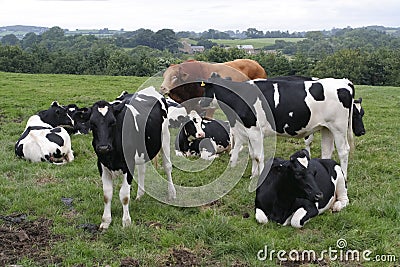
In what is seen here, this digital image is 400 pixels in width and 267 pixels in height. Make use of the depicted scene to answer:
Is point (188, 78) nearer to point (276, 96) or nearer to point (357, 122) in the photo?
point (276, 96)

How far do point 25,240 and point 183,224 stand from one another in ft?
6.60

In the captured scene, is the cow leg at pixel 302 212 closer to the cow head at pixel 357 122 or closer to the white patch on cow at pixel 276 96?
the white patch on cow at pixel 276 96

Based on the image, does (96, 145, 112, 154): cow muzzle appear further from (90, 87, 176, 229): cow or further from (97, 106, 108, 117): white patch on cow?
(97, 106, 108, 117): white patch on cow

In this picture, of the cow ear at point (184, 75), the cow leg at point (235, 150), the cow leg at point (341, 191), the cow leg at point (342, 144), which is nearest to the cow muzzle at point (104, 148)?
the cow leg at point (341, 191)

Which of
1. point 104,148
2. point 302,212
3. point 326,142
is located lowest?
point 302,212

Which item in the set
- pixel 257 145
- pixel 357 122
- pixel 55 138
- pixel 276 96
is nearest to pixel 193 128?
pixel 257 145

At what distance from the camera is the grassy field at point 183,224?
5066 mm

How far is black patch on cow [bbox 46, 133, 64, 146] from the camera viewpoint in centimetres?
927

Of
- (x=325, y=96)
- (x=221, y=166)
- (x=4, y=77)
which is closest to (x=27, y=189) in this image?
(x=221, y=166)

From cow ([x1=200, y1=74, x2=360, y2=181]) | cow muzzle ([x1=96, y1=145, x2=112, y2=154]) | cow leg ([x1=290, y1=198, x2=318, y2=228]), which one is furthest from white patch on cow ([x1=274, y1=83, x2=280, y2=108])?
cow muzzle ([x1=96, y1=145, x2=112, y2=154])

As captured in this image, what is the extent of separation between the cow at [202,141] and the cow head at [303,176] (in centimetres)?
395

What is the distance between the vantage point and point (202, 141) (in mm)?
9781

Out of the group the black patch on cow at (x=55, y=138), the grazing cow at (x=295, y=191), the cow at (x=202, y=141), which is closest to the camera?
the grazing cow at (x=295, y=191)

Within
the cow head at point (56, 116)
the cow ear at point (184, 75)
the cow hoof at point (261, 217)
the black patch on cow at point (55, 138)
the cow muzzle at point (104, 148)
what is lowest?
the cow hoof at point (261, 217)
